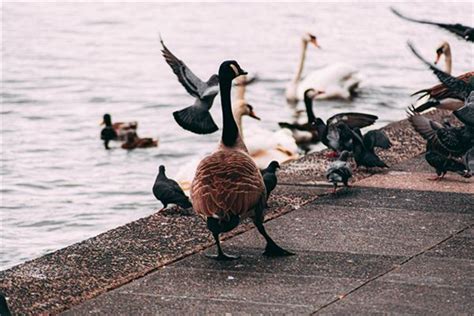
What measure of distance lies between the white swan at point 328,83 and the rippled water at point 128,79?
28 cm

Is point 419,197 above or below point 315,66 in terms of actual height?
above

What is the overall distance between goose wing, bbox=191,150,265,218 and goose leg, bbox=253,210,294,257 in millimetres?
94

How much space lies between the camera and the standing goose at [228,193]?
7.96 meters

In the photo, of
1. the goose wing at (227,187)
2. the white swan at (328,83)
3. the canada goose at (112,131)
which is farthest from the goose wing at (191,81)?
the white swan at (328,83)

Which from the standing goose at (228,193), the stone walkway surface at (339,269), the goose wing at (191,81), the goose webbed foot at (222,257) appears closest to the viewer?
the stone walkway surface at (339,269)

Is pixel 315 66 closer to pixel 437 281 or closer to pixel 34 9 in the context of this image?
pixel 34 9

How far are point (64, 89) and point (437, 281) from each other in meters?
17.5

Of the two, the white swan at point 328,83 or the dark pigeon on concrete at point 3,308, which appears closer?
the dark pigeon on concrete at point 3,308

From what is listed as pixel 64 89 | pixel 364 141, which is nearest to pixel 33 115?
pixel 64 89

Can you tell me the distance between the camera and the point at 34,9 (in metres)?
38.2

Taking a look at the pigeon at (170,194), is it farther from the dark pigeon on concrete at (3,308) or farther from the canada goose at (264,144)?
the canada goose at (264,144)

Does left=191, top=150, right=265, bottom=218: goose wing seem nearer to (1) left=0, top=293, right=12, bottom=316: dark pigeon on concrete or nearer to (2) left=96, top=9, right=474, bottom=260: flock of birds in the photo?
(2) left=96, top=9, right=474, bottom=260: flock of birds

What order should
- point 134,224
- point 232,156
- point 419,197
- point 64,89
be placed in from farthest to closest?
1. point 64,89
2. point 419,197
3. point 134,224
4. point 232,156

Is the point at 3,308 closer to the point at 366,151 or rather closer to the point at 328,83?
the point at 366,151
